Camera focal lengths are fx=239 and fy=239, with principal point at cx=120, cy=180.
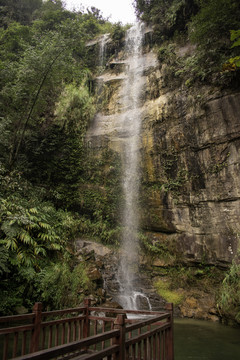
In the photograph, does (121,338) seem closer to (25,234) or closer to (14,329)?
(14,329)

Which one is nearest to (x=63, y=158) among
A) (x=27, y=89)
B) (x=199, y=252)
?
(x=27, y=89)

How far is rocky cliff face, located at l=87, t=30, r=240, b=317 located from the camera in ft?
29.1

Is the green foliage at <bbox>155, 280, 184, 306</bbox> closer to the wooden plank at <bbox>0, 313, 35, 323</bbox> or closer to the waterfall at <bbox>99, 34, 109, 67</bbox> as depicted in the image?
the wooden plank at <bbox>0, 313, 35, 323</bbox>

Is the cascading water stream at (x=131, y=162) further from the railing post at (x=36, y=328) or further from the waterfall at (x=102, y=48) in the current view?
the railing post at (x=36, y=328)

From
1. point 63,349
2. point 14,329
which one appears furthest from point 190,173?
point 63,349

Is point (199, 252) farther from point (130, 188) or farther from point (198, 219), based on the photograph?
point (130, 188)

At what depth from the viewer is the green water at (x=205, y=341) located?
4660 millimetres

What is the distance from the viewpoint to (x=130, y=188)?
39.3ft

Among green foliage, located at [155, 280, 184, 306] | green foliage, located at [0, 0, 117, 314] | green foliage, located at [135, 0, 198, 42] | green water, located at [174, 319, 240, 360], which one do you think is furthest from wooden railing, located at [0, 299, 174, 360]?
green foliage, located at [135, 0, 198, 42]

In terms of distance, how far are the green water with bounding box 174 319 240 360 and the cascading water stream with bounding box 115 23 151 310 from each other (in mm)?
2314

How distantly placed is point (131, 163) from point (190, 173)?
322cm

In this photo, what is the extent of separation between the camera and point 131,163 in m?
12.2

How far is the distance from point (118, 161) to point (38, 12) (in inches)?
652

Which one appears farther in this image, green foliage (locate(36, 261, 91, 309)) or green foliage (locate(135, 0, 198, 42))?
green foliage (locate(135, 0, 198, 42))
